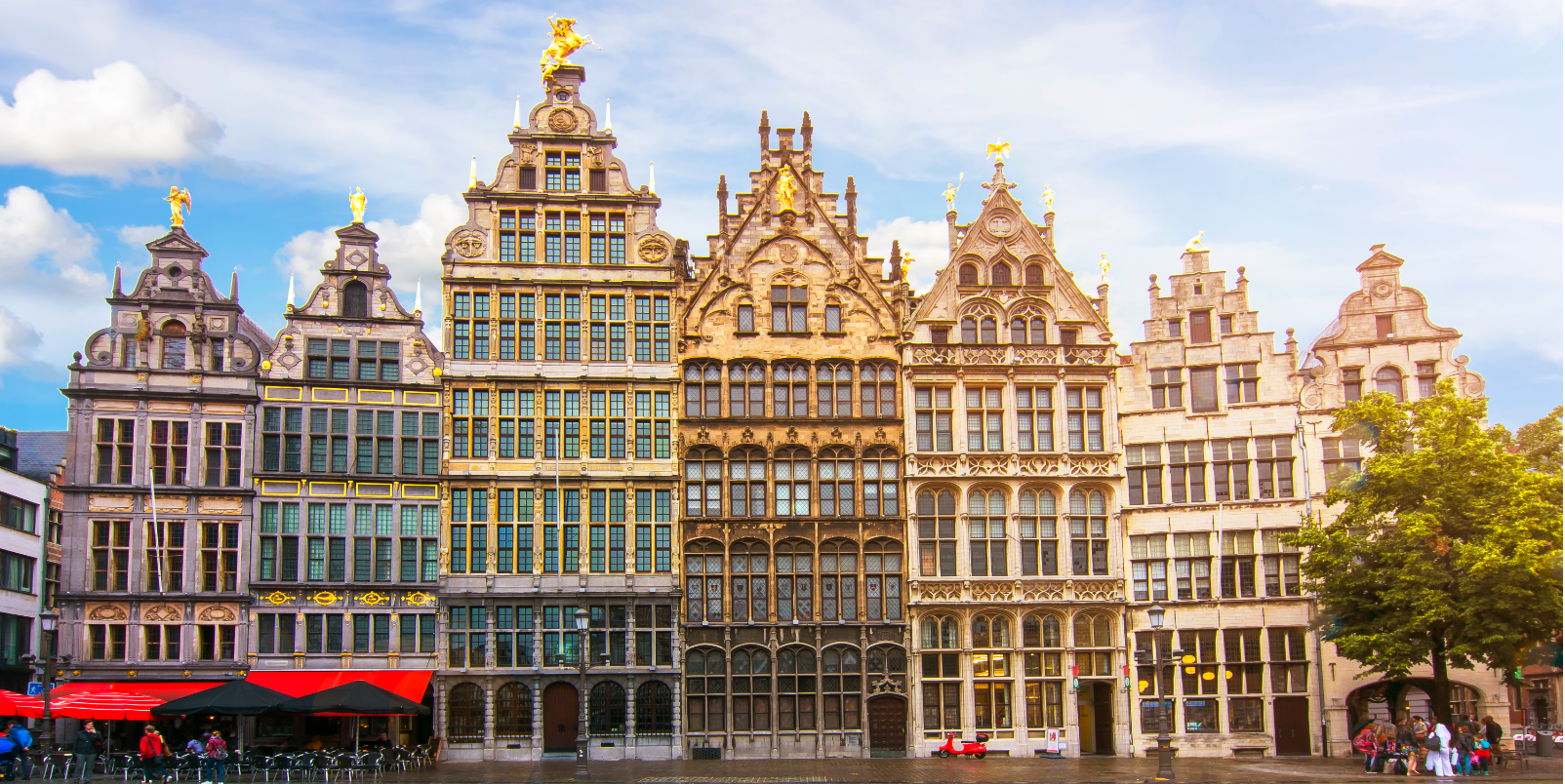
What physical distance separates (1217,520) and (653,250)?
68.2 ft

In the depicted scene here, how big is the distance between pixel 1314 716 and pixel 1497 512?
1039 centimetres

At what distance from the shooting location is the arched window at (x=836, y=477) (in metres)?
43.7

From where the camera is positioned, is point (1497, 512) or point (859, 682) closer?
point (1497, 512)

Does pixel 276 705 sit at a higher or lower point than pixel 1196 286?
lower

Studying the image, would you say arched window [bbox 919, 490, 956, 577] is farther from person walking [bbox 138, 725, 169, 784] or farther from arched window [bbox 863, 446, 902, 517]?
person walking [bbox 138, 725, 169, 784]

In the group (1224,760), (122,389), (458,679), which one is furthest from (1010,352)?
(122,389)

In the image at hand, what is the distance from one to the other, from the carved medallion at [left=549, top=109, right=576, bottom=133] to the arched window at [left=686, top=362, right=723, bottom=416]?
9.38m

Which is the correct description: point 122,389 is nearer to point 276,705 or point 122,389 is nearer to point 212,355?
point 212,355

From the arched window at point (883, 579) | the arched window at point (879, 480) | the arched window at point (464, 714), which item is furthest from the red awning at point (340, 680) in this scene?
the arched window at point (879, 480)

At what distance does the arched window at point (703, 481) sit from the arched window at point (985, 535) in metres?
8.32

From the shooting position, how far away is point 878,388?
146ft

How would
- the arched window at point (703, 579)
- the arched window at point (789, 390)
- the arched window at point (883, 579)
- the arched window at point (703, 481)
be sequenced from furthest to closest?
the arched window at point (789, 390)
the arched window at point (703, 481)
the arched window at point (883, 579)
the arched window at point (703, 579)

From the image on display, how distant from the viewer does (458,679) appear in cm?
4147

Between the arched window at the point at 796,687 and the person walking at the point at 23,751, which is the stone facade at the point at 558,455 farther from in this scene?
the person walking at the point at 23,751
